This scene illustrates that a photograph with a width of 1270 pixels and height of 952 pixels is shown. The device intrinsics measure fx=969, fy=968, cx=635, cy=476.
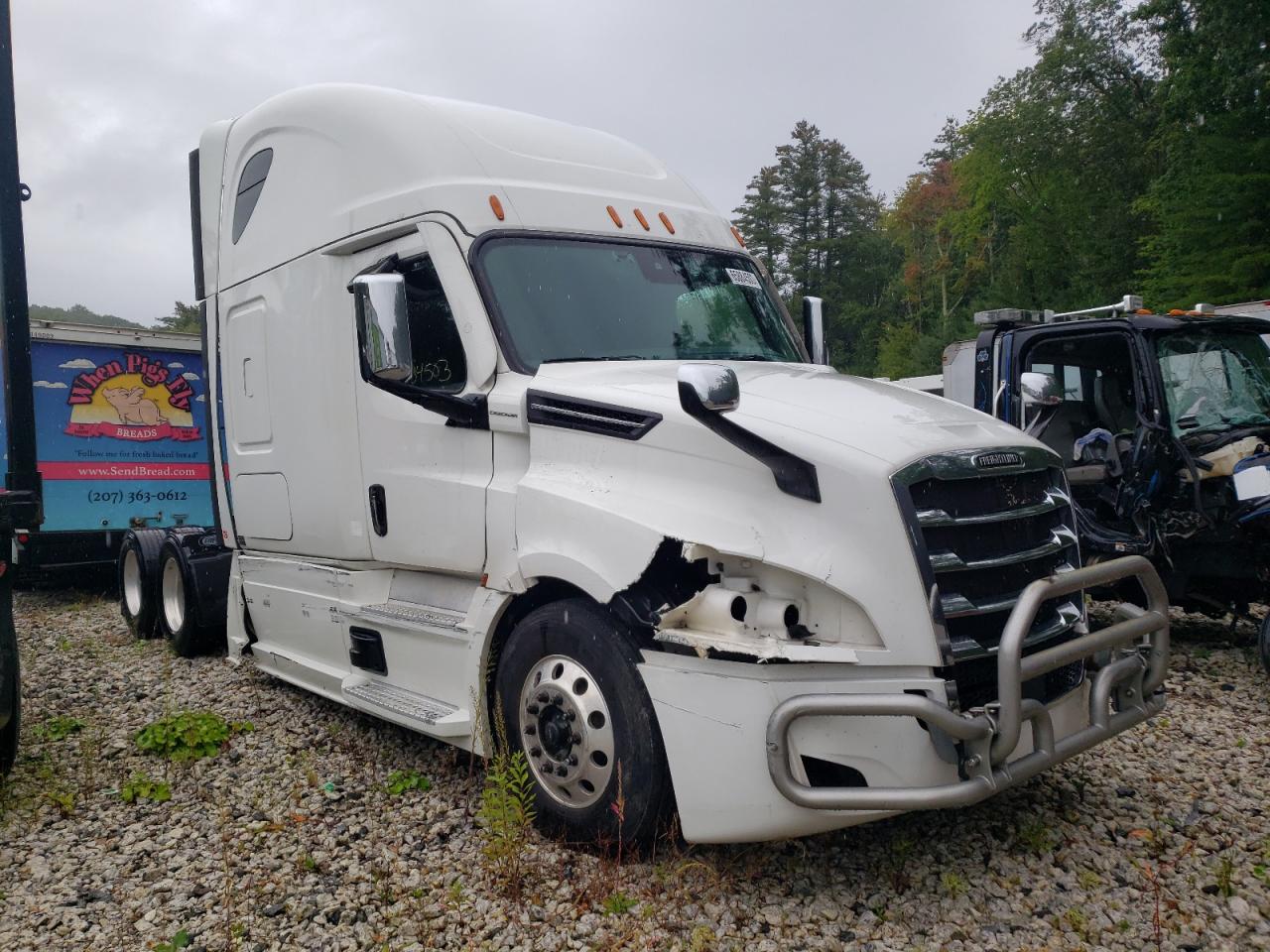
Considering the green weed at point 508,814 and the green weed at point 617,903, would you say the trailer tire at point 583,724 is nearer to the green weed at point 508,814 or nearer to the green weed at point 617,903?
the green weed at point 508,814

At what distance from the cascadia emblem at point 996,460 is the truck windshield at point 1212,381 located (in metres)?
3.68

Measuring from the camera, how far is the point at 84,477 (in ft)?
34.9

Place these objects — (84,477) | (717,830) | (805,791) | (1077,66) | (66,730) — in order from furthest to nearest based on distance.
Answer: (1077,66) → (84,477) → (66,730) → (717,830) → (805,791)

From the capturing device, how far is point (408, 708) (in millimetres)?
4680

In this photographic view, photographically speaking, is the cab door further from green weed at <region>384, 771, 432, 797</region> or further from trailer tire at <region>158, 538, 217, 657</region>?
trailer tire at <region>158, 538, 217, 657</region>

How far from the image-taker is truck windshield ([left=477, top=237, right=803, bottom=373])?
4.43m

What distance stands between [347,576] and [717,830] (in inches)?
112

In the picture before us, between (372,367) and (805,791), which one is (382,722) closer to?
(372,367)

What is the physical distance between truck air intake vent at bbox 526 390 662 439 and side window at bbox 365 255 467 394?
0.56m

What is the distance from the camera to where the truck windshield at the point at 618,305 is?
14.5 ft

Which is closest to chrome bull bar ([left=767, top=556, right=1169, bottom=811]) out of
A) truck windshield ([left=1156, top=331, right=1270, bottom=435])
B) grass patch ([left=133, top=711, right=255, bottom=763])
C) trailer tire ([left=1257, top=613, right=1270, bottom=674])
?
trailer tire ([left=1257, top=613, right=1270, bottom=674])

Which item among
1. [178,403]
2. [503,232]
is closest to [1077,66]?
[178,403]

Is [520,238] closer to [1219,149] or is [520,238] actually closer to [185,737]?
[185,737]

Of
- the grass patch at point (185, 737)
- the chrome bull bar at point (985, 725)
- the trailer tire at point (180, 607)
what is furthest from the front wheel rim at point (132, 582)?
the chrome bull bar at point (985, 725)
